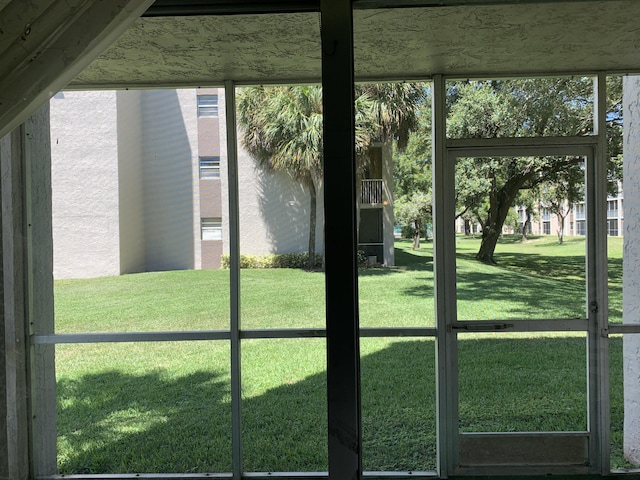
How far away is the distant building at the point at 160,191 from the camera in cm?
279

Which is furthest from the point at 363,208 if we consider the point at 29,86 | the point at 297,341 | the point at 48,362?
the point at 48,362

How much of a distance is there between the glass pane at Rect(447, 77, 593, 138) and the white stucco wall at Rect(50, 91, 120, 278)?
211cm

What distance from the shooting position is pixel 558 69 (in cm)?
263

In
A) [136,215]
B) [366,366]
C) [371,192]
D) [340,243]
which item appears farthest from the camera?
[136,215]

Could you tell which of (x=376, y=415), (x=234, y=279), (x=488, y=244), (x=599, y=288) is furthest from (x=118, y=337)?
(x=599, y=288)

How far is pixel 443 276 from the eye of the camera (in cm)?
275

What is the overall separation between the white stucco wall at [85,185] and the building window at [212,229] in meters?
0.65

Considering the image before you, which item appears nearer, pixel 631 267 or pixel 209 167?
pixel 631 267

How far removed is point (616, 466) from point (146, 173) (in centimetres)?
332

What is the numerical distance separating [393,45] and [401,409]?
6.44 feet

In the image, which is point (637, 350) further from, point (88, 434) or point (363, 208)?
point (88, 434)

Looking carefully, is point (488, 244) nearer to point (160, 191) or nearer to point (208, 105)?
point (208, 105)

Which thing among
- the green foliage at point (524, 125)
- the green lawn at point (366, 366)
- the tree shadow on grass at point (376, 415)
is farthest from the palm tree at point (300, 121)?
the tree shadow on grass at point (376, 415)

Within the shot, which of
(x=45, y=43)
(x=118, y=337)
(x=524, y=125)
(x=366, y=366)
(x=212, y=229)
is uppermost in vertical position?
(x=524, y=125)
